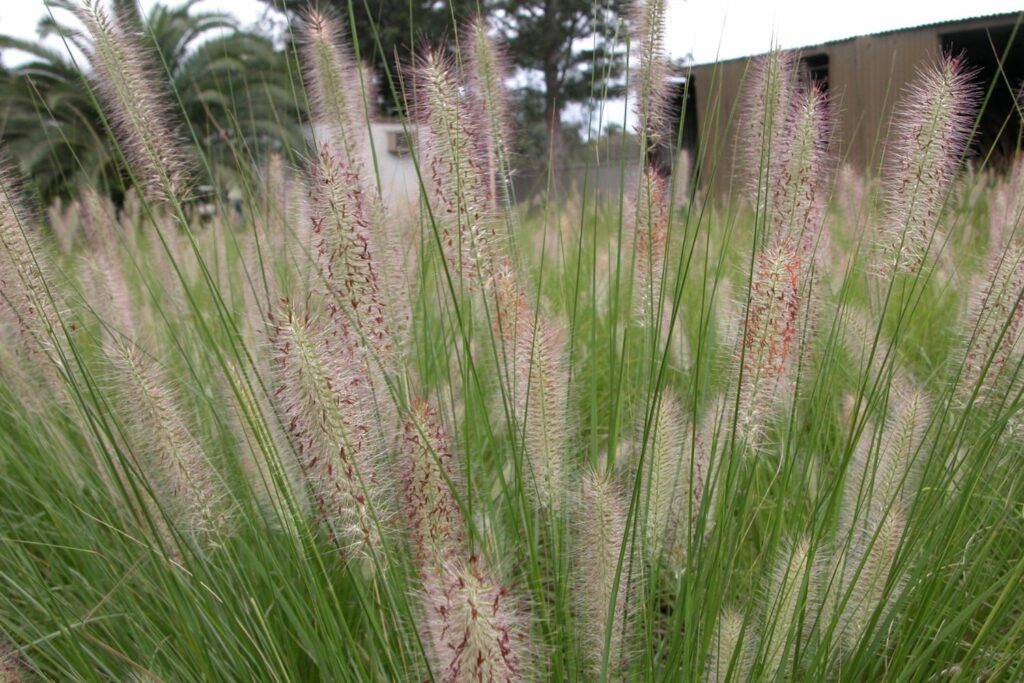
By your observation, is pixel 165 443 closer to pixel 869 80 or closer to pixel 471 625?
pixel 471 625

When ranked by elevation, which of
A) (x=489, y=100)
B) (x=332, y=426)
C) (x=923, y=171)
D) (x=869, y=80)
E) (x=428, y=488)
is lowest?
(x=869, y=80)

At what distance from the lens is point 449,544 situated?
1.13m

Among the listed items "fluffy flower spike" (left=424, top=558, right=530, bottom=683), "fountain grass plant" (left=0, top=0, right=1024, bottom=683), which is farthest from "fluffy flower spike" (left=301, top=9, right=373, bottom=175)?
"fluffy flower spike" (left=424, top=558, right=530, bottom=683)

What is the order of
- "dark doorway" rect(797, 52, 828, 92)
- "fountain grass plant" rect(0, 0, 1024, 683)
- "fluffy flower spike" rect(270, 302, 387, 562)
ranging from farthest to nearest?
"dark doorway" rect(797, 52, 828, 92) → "fountain grass plant" rect(0, 0, 1024, 683) → "fluffy flower spike" rect(270, 302, 387, 562)

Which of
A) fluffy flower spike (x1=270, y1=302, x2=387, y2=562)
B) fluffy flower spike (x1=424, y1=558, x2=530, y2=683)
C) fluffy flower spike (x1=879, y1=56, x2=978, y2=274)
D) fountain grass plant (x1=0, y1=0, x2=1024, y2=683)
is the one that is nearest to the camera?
fluffy flower spike (x1=424, y1=558, x2=530, y2=683)

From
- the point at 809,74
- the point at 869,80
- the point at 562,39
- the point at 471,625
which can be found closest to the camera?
the point at 471,625

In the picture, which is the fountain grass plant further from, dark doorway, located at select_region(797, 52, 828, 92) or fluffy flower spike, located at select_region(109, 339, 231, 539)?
dark doorway, located at select_region(797, 52, 828, 92)

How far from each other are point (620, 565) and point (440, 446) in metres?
0.28

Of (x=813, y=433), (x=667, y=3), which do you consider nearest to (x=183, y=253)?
(x=667, y=3)

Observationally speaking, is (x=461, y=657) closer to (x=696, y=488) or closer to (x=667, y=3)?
(x=696, y=488)

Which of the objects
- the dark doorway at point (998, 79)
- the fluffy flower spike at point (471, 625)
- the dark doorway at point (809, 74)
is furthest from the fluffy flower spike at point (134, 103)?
the dark doorway at point (998, 79)

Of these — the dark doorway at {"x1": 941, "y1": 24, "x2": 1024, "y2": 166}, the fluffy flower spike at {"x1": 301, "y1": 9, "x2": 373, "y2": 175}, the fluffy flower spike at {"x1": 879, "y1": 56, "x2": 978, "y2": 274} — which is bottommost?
the dark doorway at {"x1": 941, "y1": 24, "x2": 1024, "y2": 166}

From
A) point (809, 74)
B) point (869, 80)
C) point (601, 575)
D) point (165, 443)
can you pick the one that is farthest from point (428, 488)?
point (869, 80)

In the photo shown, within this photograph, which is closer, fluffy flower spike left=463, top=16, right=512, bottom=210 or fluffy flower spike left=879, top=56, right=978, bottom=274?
fluffy flower spike left=879, top=56, right=978, bottom=274
